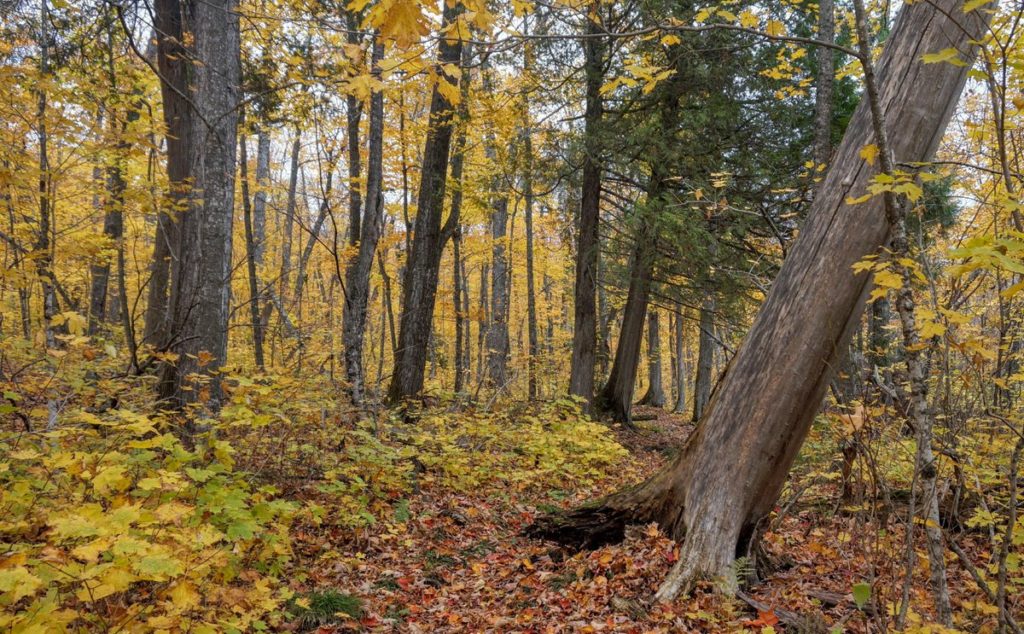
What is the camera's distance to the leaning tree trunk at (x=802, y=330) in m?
3.31

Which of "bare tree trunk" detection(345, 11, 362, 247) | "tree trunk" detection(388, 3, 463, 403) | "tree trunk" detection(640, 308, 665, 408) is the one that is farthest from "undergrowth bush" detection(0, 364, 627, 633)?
"tree trunk" detection(640, 308, 665, 408)

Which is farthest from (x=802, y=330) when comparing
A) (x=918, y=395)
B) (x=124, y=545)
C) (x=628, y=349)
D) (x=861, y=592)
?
(x=628, y=349)

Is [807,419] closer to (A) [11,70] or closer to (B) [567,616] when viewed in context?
(B) [567,616]

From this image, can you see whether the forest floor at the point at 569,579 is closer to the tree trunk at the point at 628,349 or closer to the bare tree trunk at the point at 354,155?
the tree trunk at the point at 628,349

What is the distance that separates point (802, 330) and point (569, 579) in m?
2.52

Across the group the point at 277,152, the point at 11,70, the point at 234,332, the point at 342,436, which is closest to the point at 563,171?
the point at 342,436

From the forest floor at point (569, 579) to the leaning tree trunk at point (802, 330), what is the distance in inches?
11.0

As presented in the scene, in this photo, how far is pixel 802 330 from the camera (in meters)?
3.49

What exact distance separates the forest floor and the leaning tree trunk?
0.92 ft

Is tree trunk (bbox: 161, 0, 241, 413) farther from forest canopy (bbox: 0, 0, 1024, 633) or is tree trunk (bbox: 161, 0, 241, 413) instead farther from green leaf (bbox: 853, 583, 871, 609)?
green leaf (bbox: 853, 583, 871, 609)

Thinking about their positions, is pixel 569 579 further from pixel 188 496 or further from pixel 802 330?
pixel 188 496

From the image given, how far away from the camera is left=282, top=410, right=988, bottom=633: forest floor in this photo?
3.27 meters

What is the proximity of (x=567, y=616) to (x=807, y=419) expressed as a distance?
6.89ft

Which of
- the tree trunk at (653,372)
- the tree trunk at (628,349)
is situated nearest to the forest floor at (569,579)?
the tree trunk at (628,349)
